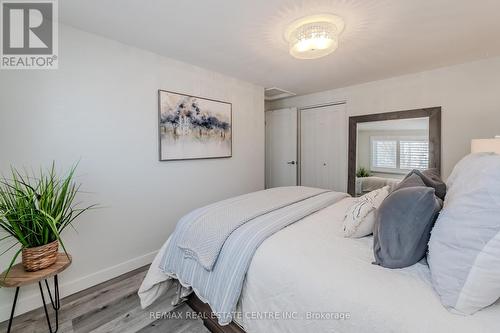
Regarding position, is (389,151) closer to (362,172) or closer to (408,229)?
(362,172)

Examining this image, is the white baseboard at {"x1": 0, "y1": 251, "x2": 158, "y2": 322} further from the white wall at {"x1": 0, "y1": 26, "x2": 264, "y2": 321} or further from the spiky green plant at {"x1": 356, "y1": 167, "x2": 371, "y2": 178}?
the spiky green plant at {"x1": 356, "y1": 167, "x2": 371, "y2": 178}

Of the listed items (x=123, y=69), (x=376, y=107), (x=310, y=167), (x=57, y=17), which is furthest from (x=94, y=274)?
(x=376, y=107)

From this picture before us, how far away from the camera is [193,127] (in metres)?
2.79

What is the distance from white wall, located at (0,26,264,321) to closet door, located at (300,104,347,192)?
2084mm

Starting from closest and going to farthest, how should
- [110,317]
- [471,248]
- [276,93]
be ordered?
[471,248] → [110,317] → [276,93]

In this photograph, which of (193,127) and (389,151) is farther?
(389,151)

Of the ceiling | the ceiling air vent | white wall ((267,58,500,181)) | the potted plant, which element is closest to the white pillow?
the ceiling

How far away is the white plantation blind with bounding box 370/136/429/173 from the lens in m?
3.02

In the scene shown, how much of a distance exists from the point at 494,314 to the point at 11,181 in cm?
278

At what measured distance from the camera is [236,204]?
186 cm

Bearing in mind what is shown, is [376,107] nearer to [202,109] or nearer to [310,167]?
[310,167]

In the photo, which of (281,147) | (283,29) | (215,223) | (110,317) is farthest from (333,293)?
(281,147)

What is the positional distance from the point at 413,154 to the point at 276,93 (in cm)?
236

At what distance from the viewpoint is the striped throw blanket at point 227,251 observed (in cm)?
121
